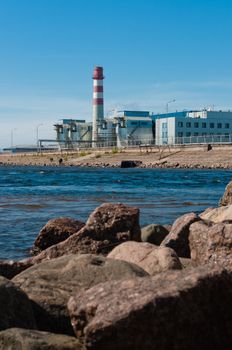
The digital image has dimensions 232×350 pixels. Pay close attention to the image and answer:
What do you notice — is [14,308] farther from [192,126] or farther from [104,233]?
[192,126]

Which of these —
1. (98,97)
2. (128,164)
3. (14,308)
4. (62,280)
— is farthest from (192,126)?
(14,308)

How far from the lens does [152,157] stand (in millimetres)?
77875

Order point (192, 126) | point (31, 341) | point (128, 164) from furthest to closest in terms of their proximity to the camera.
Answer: point (192, 126) → point (128, 164) → point (31, 341)

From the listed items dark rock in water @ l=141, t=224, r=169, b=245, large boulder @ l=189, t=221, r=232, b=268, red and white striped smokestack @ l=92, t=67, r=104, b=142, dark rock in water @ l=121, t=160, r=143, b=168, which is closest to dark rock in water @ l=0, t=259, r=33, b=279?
large boulder @ l=189, t=221, r=232, b=268

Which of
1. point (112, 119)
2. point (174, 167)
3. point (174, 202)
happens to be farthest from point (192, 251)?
point (112, 119)

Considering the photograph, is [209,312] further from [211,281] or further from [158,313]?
[158,313]

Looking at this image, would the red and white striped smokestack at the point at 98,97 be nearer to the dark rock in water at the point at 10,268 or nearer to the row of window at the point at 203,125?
the row of window at the point at 203,125

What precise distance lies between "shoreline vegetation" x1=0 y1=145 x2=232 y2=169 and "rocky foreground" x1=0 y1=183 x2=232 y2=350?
5681cm

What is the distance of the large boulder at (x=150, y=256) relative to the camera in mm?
6332

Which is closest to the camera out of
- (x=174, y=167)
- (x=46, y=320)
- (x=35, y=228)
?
(x=46, y=320)

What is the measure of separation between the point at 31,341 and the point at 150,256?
92.1 inches

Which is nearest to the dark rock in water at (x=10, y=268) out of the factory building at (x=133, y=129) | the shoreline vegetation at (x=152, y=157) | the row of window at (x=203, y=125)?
the shoreline vegetation at (x=152, y=157)

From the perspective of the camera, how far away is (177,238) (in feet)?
27.1

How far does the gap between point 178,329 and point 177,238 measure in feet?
12.6
